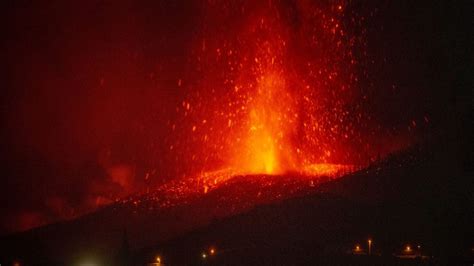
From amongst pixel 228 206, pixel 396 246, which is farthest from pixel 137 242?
pixel 396 246

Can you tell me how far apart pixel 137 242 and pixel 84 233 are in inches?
294

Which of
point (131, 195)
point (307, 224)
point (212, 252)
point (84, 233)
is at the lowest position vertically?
point (212, 252)

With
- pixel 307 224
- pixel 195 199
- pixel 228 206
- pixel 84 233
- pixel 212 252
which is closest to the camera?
pixel 212 252

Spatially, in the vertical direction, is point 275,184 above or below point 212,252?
above

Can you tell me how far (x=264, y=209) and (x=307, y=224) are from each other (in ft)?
8.21

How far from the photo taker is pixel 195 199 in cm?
3681

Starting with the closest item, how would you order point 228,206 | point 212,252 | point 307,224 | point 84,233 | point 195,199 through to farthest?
point 212,252
point 307,224
point 228,206
point 195,199
point 84,233

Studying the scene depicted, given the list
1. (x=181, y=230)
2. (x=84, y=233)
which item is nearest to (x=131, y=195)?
(x=84, y=233)

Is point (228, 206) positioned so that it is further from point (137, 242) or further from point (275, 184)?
point (137, 242)

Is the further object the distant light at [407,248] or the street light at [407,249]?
the distant light at [407,248]

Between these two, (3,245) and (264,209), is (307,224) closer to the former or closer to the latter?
(264,209)

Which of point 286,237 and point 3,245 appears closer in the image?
point 286,237

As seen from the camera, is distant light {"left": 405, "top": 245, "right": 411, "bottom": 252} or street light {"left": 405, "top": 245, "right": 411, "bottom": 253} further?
distant light {"left": 405, "top": 245, "right": 411, "bottom": 252}

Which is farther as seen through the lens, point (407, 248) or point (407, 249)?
Result: point (407, 248)
